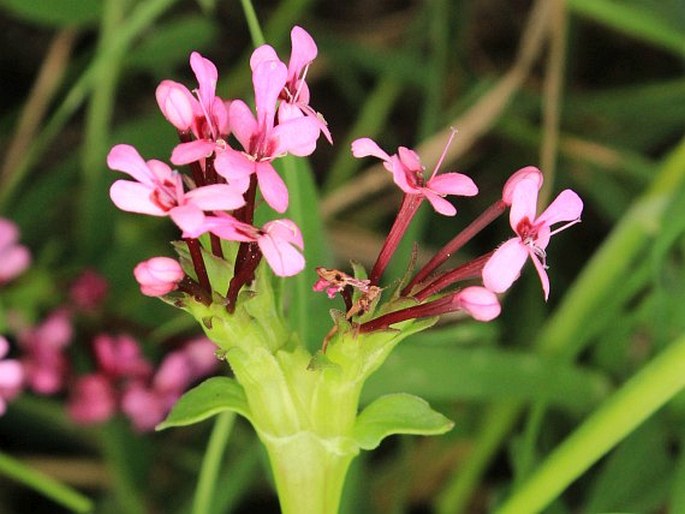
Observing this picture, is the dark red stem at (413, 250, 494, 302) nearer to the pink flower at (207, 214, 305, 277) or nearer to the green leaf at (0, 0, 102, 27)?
the pink flower at (207, 214, 305, 277)

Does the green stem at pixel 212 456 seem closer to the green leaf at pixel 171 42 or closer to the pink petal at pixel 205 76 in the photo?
the pink petal at pixel 205 76

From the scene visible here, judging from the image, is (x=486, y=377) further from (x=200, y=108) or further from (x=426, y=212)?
(x=200, y=108)

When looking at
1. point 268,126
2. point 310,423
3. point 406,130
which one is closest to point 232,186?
point 268,126

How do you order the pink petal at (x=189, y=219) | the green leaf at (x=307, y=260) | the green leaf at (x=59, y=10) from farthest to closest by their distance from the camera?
the green leaf at (x=59, y=10)
the green leaf at (x=307, y=260)
the pink petal at (x=189, y=219)

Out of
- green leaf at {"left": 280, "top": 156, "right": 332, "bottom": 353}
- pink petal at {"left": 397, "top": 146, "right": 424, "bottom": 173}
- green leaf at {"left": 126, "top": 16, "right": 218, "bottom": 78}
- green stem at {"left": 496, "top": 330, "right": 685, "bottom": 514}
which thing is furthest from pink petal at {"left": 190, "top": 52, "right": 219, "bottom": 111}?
green leaf at {"left": 126, "top": 16, "right": 218, "bottom": 78}

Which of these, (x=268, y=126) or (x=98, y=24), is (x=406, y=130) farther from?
(x=268, y=126)

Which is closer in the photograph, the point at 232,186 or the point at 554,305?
the point at 232,186

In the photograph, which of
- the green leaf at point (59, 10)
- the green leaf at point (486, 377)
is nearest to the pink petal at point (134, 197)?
the green leaf at point (486, 377)
